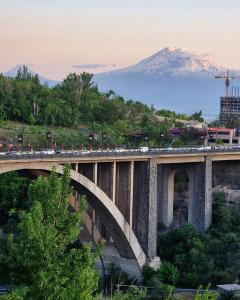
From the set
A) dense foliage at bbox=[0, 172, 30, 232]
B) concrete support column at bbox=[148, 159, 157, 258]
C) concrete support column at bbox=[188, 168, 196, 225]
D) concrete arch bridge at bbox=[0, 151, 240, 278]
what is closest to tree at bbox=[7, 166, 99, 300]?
concrete arch bridge at bbox=[0, 151, 240, 278]

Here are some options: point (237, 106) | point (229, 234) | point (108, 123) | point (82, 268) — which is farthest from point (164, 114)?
point (82, 268)

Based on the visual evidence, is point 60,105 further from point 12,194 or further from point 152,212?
point 152,212

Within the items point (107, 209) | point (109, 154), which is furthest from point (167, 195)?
point (109, 154)

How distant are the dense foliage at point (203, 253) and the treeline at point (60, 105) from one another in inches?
1420

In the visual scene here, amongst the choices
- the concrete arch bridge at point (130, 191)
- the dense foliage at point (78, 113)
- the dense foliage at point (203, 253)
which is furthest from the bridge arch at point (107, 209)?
the dense foliage at point (78, 113)

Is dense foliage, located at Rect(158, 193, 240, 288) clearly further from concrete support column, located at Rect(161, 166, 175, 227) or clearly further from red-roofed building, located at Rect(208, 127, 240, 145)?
red-roofed building, located at Rect(208, 127, 240, 145)

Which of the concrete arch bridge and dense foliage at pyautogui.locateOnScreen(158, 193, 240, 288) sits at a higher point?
the concrete arch bridge

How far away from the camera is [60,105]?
292 feet

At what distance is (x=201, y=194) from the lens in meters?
54.5

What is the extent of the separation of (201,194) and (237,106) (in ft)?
335

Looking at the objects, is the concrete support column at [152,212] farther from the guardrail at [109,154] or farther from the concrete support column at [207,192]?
the concrete support column at [207,192]

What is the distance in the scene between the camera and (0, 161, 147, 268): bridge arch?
129ft

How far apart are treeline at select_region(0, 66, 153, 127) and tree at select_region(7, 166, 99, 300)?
6360 centimetres

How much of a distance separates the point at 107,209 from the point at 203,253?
33.9 ft
